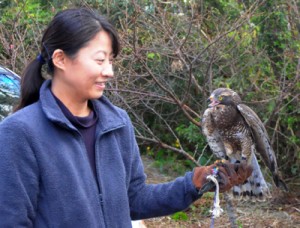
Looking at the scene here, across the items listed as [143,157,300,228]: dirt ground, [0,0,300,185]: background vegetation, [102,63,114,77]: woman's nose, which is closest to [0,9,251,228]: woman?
[102,63,114,77]: woman's nose

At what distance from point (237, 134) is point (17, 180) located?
2.31 meters

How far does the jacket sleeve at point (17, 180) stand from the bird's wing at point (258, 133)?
221 centimetres

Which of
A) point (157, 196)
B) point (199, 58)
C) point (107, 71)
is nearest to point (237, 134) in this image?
point (157, 196)

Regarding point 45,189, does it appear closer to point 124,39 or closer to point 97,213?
point 97,213

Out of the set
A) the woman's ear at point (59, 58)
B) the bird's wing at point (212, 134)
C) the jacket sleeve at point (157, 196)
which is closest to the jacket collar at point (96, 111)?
the woman's ear at point (59, 58)

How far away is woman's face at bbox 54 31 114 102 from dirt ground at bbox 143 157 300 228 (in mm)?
4162

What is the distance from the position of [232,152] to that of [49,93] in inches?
90.7

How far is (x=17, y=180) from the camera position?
203cm

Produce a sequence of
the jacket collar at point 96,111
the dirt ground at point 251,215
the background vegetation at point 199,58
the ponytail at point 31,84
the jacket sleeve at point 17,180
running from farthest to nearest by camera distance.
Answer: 1. the dirt ground at point 251,215
2. the background vegetation at point 199,58
3. the ponytail at point 31,84
4. the jacket collar at point 96,111
5. the jacket sleeve at point 17,180

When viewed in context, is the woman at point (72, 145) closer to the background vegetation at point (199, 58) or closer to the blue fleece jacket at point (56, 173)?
the blue fleece jacket at point (56, 173)

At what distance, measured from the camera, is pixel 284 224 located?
621 cm

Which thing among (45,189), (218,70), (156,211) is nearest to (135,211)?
(156,211)

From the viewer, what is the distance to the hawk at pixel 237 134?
393 centimetres

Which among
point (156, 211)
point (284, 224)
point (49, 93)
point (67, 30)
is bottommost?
point (284, 224)
